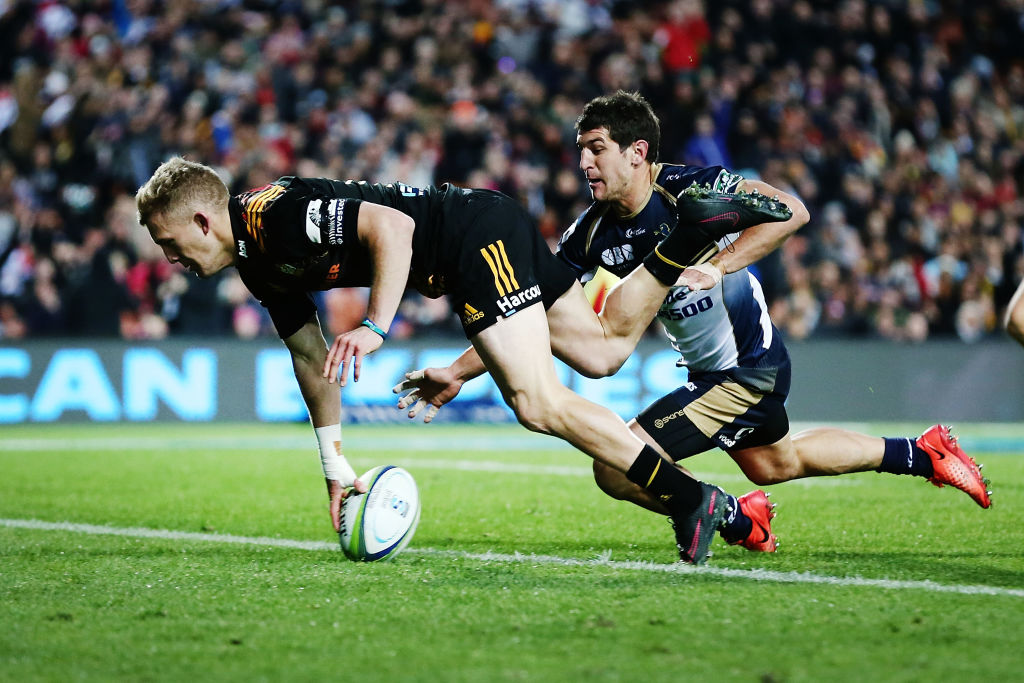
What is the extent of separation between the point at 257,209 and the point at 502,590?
6.06 ft

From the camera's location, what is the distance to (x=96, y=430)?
582 inches

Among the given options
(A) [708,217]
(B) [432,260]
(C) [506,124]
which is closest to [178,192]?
(B) [432,260]

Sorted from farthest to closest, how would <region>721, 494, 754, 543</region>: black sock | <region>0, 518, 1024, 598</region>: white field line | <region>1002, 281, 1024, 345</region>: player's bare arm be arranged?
<region>721, 494, 754, 543</region>: black sock < <region>1002, 281, 1024, 345</region>: player's bare arm < <region>0, 518, 1024, 598</region>: white field line

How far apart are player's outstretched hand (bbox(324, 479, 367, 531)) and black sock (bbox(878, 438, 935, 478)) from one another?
2.66 metres

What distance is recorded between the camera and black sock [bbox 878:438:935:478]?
652 cm

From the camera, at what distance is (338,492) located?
20.5 ft

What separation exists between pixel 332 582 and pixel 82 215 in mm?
12117

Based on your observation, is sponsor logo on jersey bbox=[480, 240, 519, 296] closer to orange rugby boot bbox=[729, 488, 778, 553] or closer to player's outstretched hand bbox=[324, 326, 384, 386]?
player's outstretched hand bbox=[324, 326, 384, 386]

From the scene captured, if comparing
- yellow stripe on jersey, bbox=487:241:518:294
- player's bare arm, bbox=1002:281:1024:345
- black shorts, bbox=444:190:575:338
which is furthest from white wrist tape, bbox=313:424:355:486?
player's bare arm, bbox=1002:281:1024:345

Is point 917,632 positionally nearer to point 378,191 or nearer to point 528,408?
point 528,408

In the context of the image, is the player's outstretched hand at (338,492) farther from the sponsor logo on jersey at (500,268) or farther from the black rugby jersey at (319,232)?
the sponsor logo on jersey at (500,268)

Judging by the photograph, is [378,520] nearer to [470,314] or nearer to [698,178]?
[470,314]

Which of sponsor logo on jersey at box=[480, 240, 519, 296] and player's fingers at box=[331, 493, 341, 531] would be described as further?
player's fingers at box=[331, 493, 341, 531]

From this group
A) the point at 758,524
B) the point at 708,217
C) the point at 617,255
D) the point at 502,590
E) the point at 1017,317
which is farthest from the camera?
the point at 617,255
